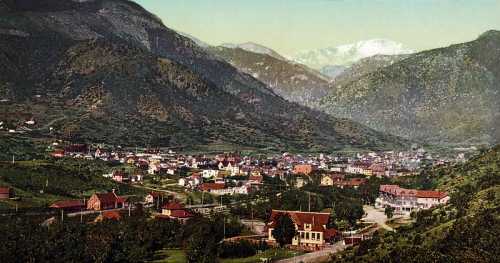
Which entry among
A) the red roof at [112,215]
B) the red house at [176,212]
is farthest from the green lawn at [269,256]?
the red roof at [112,215]

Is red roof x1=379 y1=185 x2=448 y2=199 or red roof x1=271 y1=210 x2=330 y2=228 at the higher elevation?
red roof x1=379 y1=185 x2=448 y2=199

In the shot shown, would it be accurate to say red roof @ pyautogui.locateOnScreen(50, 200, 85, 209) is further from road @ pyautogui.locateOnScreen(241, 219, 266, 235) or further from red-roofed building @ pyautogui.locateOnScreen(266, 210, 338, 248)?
red-roofed building @ pyautogui.locateOnScreen(266, 210, 338, 248)

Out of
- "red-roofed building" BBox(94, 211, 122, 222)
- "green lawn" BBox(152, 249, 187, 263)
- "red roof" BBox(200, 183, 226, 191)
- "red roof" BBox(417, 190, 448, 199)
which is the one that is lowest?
"green lawn" BBox(152, 249, 187, 263)

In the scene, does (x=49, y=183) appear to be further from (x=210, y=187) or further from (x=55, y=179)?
(x=210, y=187)

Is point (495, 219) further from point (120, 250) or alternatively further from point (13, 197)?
point (13, 197)

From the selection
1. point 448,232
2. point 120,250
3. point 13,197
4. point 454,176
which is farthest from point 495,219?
point 13,197

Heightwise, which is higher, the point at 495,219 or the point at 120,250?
the point at 495,219

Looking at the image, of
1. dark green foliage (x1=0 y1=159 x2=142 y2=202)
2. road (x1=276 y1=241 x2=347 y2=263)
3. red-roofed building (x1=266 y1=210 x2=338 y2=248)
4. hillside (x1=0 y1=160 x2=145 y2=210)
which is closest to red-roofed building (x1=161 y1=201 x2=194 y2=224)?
red-roofed building (x1=266 y1=210 x2=338 y2=248)
